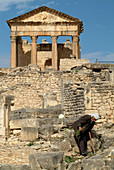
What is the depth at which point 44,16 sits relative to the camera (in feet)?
109

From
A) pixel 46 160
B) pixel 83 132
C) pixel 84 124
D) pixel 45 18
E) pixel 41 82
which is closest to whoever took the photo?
pixel 46 160

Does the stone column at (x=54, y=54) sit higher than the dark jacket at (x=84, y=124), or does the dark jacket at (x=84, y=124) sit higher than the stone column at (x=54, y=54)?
the stone column at (x=54, y=54)

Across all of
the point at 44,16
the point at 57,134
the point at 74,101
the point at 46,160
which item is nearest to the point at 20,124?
the point at 57,134

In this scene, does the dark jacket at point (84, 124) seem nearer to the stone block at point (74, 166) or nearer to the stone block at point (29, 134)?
the stone block at point (29, 134)

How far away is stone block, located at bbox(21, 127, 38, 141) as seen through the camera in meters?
8.28

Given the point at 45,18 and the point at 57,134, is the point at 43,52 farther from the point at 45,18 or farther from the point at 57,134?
the point at 57,134

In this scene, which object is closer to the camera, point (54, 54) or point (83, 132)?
point (83, 132)

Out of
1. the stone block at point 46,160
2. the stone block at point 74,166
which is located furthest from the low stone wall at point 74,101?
the stone block at point 46,160

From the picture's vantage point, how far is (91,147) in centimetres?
770

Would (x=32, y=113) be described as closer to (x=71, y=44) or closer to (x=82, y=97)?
(x=82, y=97)

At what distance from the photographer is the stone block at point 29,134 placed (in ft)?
27.2

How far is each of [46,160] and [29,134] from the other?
91.4 inches

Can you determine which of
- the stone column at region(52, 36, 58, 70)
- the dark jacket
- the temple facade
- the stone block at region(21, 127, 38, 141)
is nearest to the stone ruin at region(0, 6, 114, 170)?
the stone block at region(21, 127, 38, 141)

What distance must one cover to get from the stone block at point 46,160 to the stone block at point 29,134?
6.84 feet
